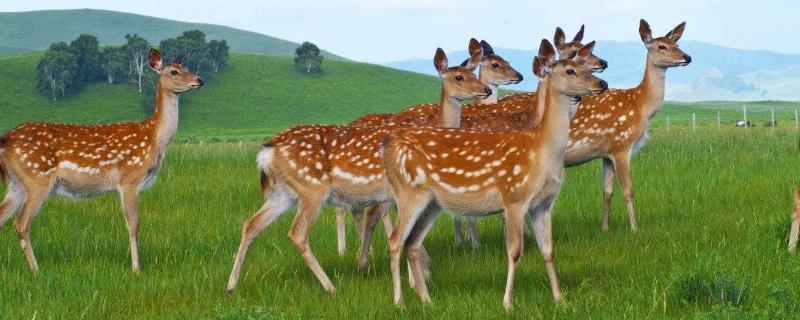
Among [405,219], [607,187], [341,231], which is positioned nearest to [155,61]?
[341,231]

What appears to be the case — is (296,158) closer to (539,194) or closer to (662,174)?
(539,194)

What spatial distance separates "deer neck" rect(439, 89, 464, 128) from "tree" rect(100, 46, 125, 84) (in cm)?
9030

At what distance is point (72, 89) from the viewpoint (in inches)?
3767

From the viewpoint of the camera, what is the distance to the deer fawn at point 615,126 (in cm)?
1123

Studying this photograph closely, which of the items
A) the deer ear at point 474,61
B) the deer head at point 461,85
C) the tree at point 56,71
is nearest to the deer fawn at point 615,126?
the deer ear at point 474,61

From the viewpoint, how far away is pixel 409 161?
→ 7.67 metres

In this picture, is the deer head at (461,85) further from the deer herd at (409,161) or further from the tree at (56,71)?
the tree at (56,71)

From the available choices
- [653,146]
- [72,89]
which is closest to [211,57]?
[72,89]

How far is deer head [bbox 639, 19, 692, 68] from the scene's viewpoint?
37.6 ft

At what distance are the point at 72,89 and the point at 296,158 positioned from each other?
9282 cm

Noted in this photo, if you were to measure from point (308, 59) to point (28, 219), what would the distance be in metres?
102

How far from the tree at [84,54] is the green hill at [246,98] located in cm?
155

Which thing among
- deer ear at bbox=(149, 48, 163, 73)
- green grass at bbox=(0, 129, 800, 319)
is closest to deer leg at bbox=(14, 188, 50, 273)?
green grass at bbox=(0, 129, 800, 319)

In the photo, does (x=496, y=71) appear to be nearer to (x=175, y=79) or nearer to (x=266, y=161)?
(x=175, y=79)
